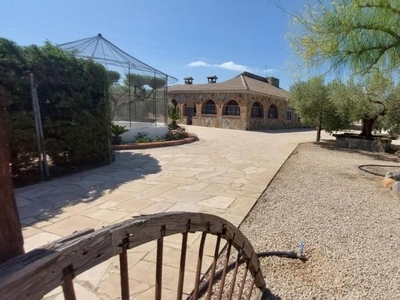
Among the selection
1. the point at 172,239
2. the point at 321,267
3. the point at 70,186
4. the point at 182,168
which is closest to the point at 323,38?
the point at 182,168

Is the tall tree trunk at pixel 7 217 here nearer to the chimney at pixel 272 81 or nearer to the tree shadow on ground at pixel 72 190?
the tree shadow on ground at pixel 72 190

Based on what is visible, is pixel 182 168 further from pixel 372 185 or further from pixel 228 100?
pixel 228 100

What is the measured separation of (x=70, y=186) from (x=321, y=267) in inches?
188

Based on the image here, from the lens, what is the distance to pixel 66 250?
76 cm

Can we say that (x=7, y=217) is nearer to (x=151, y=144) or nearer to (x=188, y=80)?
(x=151, y=144)

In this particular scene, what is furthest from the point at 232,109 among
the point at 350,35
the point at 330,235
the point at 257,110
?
the point at 330,235

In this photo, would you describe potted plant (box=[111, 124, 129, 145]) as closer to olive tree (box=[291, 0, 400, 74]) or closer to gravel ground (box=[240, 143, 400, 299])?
gravel ground (box=[240, 143, 400, 299])

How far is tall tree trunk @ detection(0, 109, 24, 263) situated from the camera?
69 centimetres

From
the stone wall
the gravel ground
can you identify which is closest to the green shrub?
the gravel ground

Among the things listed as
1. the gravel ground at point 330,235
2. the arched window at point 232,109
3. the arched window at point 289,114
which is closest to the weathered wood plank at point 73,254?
the gravel ground at point 330,235

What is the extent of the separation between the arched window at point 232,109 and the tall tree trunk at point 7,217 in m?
A: 21.9

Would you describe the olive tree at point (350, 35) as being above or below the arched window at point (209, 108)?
above

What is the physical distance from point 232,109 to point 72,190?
62.0 feet

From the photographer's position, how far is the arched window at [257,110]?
75.1ft
